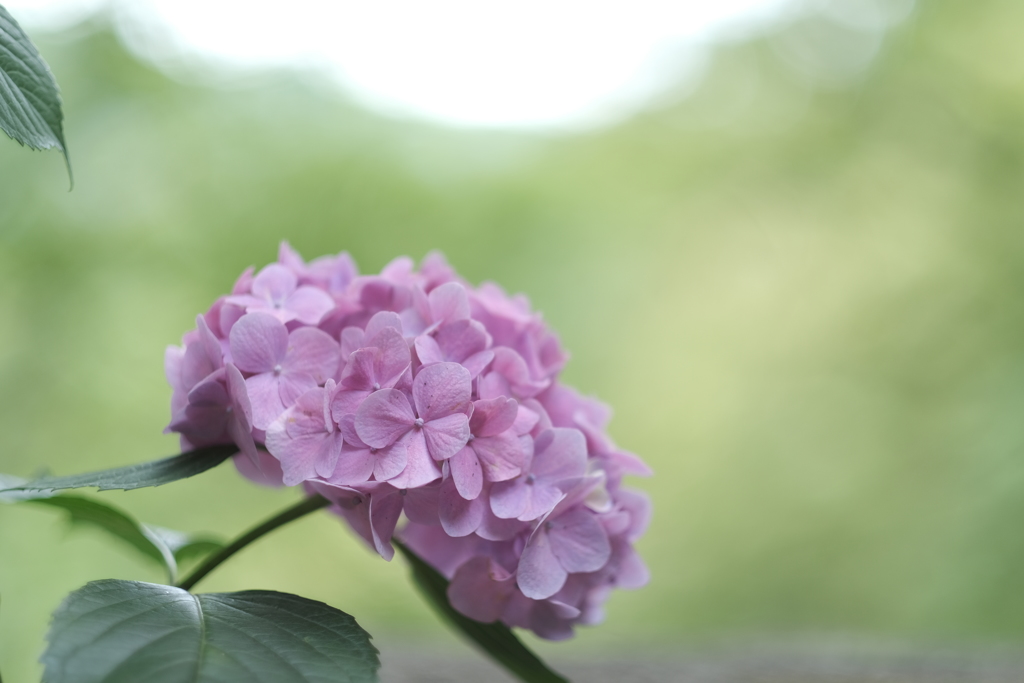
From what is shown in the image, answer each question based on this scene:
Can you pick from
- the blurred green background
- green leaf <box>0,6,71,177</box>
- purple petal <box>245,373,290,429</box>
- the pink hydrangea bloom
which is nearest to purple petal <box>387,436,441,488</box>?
the pink hydrangea bloom

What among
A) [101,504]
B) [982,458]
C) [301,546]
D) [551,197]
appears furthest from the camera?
[551,197]

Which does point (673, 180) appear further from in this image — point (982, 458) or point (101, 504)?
point (101, 504)

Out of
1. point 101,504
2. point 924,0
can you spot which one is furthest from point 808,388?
point 101,504

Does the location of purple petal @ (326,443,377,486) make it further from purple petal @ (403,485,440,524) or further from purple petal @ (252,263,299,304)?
purple petal @ (252,263,299,304)

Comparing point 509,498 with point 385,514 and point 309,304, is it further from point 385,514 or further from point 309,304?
point 309,304

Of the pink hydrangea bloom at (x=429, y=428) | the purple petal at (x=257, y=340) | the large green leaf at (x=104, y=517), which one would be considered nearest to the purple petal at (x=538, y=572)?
the pink hydrangea bloom at (x=429, y=428)
